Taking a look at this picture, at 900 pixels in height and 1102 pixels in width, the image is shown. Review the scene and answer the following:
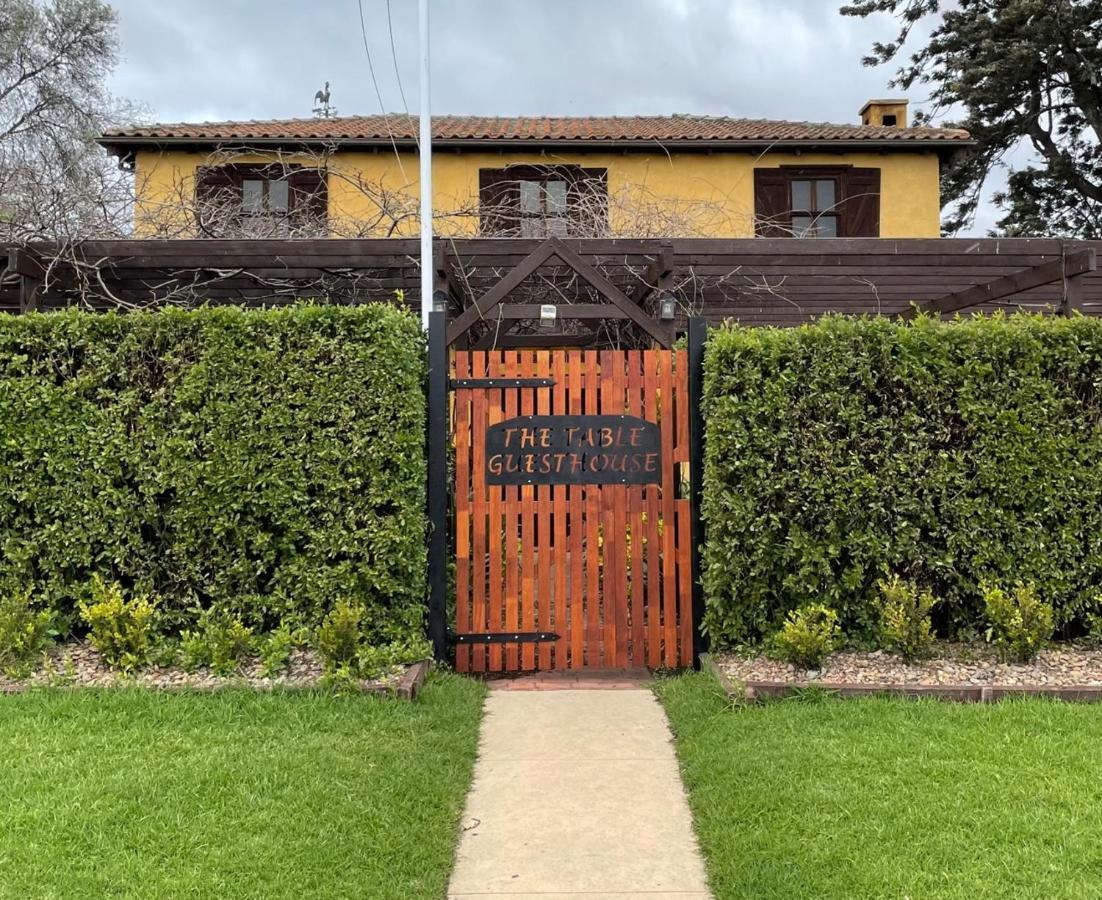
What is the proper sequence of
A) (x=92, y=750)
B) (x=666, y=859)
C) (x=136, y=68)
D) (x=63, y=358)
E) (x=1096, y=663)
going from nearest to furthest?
(x=666, y=859), (x=92, y=750), (x=1096, y=663), (x=63, y=358), (x=136, y=68)

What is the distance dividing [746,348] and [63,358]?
4261 millimetres

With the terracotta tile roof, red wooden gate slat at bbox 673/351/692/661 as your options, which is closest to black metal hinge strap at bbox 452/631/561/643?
red wooden gate slat at bbox 673/351/692/661

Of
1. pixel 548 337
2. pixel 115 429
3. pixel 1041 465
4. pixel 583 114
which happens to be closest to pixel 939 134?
pixel 583 114

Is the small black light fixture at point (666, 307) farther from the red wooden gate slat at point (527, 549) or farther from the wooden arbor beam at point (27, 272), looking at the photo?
the wooden arbor beam at point (27, 272)

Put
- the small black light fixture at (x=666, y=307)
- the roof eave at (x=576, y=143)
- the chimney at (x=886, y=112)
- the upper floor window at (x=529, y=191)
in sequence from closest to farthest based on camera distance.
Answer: the small black light fixture at (x=666, y=307)
the upper floor window at (x=529, y=191)
the roof eave at (x=576, y=143)
the chimney at (x=886, y=112)

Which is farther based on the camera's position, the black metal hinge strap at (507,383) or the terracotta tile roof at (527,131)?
the terracotta tile roof at (527,131)

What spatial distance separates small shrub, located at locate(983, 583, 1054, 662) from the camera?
4988 millimetres

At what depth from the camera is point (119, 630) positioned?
5.01 metres

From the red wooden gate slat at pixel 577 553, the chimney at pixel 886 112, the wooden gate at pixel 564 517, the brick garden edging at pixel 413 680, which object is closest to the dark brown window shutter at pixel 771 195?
the chimney at pixel 886 112

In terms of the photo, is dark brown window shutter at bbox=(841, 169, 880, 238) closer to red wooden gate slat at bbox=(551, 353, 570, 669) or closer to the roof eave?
the roof eave

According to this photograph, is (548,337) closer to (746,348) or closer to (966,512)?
(746,348)

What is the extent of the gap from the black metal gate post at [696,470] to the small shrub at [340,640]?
2150 mm

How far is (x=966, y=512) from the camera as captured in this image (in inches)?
209

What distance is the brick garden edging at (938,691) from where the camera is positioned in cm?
461
